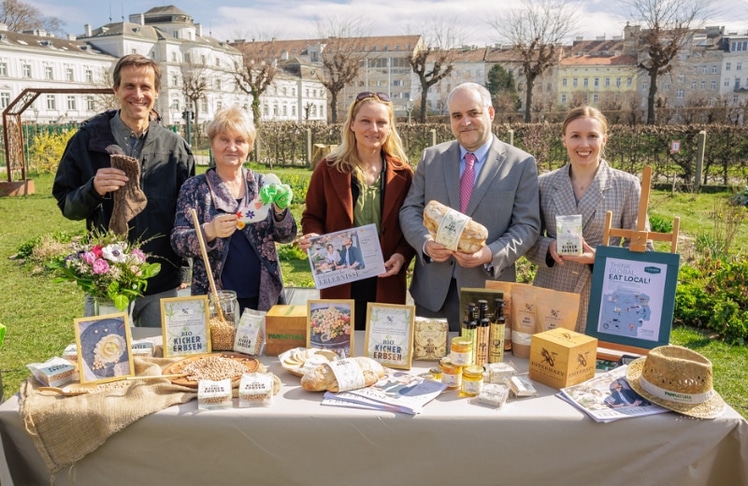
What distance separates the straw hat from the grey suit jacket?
0.91 m

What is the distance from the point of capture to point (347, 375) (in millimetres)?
2166

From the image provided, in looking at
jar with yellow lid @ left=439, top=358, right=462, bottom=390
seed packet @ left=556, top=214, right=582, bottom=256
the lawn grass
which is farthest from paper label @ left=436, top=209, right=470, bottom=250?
the lawn grass

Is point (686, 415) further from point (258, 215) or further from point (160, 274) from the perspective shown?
point (160, 274)

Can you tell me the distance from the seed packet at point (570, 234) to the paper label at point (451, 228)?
456 millimetres

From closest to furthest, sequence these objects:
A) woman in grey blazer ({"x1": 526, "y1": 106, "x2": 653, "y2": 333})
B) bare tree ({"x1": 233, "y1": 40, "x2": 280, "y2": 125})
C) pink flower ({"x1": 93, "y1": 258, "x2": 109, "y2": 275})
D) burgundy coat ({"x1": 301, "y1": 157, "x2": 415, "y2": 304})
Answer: pink flower ({"x1": 93, "y1": 258, "x2": 109, "y2": 275}) → woman in grey blazer ({"x1": 526, "y1": 106, "x2": 653, "y2": 333}) → burgundy coat ({"x1": 301, "y1": 157, "x2": 415, "y2": 304}) → bare tree ({"x1": 233, "y1": 40, "x2": 280, "y2": 125})

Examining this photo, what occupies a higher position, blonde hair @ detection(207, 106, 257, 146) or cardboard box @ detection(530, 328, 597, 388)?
blonde hair @ detection(207, 106, 257, 146)

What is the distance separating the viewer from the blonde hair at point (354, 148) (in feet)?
10.2

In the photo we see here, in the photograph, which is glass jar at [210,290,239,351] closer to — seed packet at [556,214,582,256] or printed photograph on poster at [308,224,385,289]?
printed photograph on poster at [308,224,385,289]

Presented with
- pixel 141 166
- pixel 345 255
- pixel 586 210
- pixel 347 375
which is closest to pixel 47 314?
pixel 141 166

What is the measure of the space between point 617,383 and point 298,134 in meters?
19.7

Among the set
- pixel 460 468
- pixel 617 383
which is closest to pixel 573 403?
pixel 617 383

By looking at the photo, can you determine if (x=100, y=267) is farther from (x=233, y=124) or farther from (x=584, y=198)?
(x=584, y=198)

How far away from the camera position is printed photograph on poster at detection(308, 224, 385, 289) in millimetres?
2869

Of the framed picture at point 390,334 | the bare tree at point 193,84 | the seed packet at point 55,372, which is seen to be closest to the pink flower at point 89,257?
the seed packet at point 55,372
